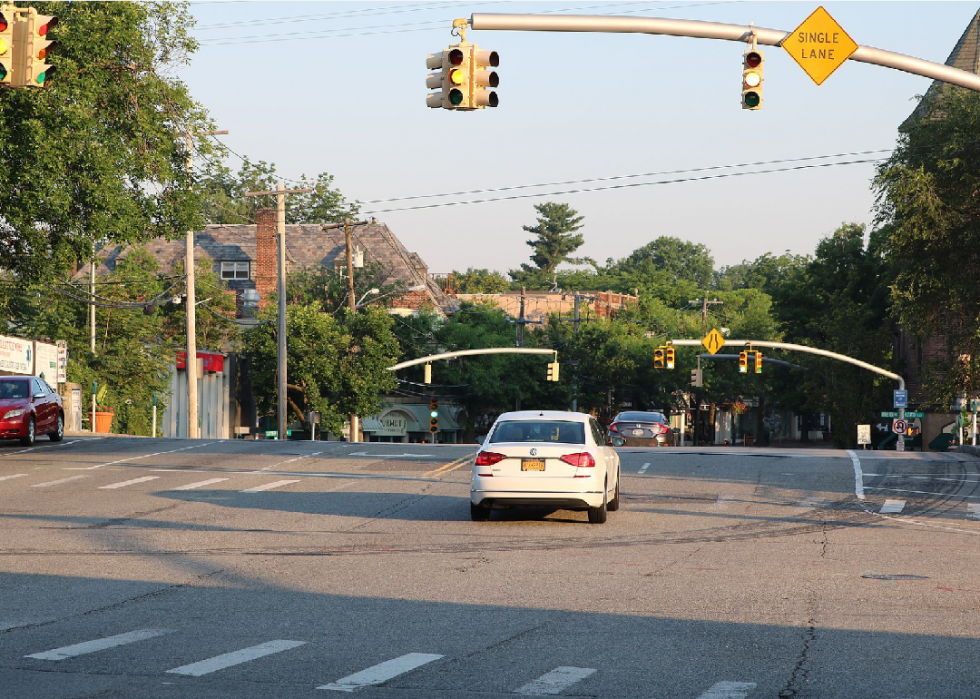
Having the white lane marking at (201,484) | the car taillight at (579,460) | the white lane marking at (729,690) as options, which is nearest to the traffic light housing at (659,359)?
the white lane marking at (201,484)

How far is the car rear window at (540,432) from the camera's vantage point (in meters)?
18.6

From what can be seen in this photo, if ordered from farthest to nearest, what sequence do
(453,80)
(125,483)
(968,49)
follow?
(968,49), (125,483), (453,80)

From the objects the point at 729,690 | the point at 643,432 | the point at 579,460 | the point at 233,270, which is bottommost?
the point at 729,690

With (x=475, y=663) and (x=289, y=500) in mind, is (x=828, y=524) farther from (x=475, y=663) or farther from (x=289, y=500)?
(x=475, y=663)

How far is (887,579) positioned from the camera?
42.7 ft

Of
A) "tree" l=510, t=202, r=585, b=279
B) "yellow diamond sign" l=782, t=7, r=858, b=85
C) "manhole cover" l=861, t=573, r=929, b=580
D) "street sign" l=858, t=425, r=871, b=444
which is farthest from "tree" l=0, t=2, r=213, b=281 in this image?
"tree" l=510, t=202, r=585, b=279

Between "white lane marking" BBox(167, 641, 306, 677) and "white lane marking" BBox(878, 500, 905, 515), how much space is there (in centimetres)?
1330

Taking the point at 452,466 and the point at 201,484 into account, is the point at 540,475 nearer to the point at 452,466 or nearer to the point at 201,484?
the point at 201,484

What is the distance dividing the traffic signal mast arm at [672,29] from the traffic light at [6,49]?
556cm

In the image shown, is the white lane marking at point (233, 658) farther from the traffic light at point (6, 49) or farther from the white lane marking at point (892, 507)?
the white lane marking at point (892, 507)

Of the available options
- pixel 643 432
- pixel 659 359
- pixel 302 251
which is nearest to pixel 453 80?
pixel 643 432

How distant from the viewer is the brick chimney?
81.6m

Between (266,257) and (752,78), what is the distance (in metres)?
66.6

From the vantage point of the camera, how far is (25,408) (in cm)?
3275
